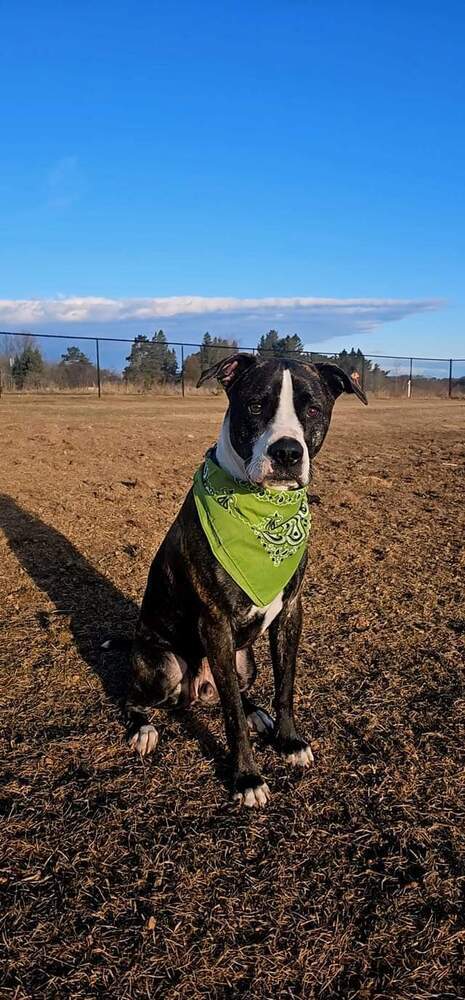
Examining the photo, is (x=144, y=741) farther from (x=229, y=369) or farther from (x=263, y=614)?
(x=229, y=369)

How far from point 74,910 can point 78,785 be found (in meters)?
0.62

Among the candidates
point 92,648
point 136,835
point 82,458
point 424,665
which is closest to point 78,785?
point 136,835

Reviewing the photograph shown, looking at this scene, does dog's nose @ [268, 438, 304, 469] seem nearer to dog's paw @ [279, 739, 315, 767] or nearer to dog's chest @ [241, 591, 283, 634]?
dog's chest @ [241, 591, 283, 634]

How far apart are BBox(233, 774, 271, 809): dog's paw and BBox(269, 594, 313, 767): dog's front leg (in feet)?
0.81

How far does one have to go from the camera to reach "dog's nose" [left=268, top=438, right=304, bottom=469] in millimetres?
2615

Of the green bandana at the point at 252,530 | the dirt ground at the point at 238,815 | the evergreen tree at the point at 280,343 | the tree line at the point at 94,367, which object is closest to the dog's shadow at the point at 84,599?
the dirt ground at the point at 238,815

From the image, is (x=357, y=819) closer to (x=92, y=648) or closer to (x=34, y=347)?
(x=92, y=648)

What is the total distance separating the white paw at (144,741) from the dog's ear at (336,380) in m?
1.68

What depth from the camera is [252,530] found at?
9.23ft

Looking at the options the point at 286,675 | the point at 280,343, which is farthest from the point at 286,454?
the point at 280,343

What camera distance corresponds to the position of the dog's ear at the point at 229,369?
9.60 feet

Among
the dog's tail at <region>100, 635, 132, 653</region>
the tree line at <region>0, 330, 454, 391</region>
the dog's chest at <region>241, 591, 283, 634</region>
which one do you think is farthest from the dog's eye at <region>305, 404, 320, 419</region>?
the tree line at <region>0, 330, 454, 391</region>

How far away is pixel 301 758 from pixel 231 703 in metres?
0.37

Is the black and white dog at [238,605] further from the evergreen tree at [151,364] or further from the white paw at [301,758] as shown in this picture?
the evergreen tree at [151,364]
